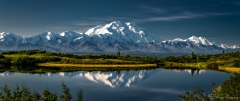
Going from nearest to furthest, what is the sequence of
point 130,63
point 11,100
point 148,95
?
point 11,100
point 148,95
point 130,63

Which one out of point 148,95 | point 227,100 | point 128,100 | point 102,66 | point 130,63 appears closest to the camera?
point 227,100

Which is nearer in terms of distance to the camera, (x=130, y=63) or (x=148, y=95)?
(x=148, y=95)

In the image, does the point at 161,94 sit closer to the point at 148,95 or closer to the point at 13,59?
the point at 148,95

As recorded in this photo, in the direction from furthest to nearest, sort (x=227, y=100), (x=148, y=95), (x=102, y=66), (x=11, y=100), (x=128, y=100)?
(x=102, y=66) → (x=148, y=95) → (x=128, y=100) → (x=11, y=100) → (x=227, y=100)

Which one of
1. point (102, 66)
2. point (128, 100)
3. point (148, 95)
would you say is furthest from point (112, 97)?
point (102, 66)

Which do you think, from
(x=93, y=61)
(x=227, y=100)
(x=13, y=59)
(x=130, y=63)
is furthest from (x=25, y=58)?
(x=227, y=100)

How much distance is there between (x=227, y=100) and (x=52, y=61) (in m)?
167

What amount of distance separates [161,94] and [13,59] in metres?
139

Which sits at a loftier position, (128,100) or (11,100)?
(11,100)

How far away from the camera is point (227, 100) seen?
31234 mm

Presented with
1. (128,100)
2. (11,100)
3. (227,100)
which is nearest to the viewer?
(227,100)

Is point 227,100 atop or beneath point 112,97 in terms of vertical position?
atop

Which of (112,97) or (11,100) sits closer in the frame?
(11,100)

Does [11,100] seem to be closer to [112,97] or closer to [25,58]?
[112,97]
